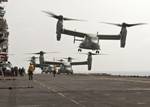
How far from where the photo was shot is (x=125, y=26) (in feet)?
318

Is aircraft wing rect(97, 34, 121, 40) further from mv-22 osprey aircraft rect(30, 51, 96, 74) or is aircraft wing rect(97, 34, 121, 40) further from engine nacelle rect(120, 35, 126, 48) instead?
mv-22 osprey aircraft rect(30, 51, 96, 74)

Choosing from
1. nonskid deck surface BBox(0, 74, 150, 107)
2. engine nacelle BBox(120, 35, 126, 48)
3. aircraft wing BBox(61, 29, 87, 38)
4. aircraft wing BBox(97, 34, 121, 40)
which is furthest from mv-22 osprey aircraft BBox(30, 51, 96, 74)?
nonskid deck surface BBox(0, 74, 150, 107)

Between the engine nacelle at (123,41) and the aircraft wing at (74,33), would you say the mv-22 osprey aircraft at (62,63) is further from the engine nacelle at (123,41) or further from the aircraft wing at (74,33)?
the engine nacelle at (123,41)

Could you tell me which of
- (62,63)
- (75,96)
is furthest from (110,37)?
(75,96)

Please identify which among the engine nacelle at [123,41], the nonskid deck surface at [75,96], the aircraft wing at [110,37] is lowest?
the nonskid deck surface at [75,96]

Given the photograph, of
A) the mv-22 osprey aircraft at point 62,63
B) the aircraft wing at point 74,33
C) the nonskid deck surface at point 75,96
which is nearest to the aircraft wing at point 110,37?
the aircraft wing at point 74,33

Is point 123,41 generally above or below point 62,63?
above

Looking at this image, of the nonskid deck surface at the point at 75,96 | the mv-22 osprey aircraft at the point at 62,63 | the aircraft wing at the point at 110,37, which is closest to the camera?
the nonskid deck surface at the point at 75,96

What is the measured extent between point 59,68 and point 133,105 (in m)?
115

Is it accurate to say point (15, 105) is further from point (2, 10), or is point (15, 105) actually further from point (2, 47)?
point (2, 10)

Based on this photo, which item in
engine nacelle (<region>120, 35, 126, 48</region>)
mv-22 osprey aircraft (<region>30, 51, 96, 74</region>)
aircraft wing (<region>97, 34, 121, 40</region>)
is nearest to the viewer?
engine nacelle (<region>120, 35, 126, 48</region>)

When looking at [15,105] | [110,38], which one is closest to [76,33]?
[110,38]

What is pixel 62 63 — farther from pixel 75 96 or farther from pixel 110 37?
pixel 75 96

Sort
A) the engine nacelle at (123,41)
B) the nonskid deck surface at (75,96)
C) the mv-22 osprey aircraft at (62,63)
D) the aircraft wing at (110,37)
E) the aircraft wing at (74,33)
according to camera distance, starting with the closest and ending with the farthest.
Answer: the nonskid deck surface at (75,96) → the engine nacelle at (123,41) → the aircraft wing at (74,33) → the aircraft wing at (110,37) → the mv-22 osprey aircraft at (62,63)
